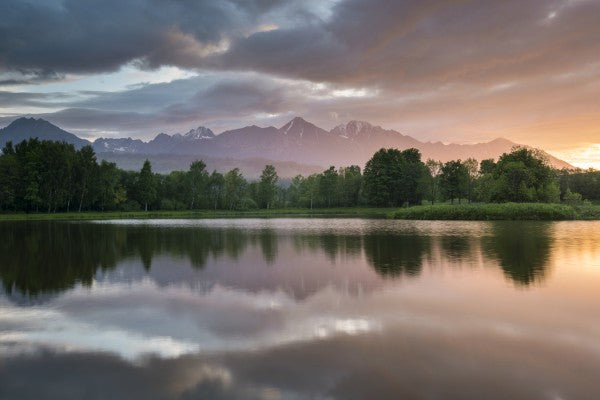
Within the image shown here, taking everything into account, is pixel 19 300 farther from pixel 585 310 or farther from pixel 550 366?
pixel 585 310

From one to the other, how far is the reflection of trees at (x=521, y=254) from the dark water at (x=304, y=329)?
25 cm

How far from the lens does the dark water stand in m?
9.16

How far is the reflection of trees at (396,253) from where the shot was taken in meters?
23.8

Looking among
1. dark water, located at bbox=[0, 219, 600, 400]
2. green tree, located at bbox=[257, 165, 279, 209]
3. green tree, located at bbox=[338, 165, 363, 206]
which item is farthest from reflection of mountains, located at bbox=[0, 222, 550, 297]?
green tree, located at bbox=[257, 165, 279, 209]

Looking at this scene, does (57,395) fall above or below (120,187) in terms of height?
below

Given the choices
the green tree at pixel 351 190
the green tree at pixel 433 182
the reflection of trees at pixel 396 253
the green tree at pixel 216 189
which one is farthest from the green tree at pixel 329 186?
the reflection of trees at pixel 396 253

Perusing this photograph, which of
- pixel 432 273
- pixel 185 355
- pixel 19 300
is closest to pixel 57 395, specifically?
pixel 185 355

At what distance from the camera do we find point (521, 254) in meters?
28.7

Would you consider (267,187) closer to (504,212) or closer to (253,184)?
(253,184)

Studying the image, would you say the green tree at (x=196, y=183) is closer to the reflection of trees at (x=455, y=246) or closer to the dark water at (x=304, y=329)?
the reflection of trees at (x=455, y=246)

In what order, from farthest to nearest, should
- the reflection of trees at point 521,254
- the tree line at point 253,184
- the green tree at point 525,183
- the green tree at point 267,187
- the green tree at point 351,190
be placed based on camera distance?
the green tree at point 267,187 < the green tree at point 351,190 < the tree line at point 253,184 < the green tree at point 525,183 < the reflection of trees at point 521,254

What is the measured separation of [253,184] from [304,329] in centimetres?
13467

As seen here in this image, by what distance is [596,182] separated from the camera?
135m

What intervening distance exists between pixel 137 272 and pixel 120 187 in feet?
329
